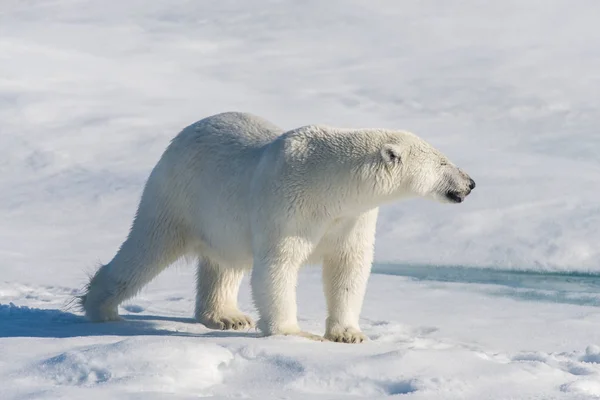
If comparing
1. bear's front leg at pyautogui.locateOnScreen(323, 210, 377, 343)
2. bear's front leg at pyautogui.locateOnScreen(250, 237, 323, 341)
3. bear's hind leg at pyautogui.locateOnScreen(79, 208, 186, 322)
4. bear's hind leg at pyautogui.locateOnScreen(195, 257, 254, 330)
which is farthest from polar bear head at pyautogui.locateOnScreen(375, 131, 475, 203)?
bear's hind leg at pyautogui.locateOnScreen(79, 208, 186, 322)

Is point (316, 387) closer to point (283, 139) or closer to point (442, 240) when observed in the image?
point (283, 139)

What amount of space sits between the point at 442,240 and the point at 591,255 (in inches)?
51.5

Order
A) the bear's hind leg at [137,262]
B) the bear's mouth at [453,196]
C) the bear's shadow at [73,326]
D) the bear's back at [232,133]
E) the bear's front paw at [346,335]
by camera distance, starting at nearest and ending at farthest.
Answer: the bear's mouth at [453,196] → the bear's front paw at [346,335] → the bear's shadow at [73,326] → the bear's back at [232,133] → the bear's hind leg at [137,262]

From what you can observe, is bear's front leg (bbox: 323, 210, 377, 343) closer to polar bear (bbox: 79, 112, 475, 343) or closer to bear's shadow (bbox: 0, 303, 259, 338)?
polar bear (bbox: 79, 112, 475, 343)

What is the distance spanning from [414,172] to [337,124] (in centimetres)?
842

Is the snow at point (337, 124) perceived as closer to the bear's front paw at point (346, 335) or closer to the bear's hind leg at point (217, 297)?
the bear's hind leg at point (217, 297)

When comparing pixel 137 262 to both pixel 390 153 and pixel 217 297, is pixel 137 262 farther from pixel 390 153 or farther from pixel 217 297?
pixel 390 153

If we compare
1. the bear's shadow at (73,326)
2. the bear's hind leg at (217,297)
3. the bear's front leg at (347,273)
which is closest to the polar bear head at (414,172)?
the bear's front leg at (347,273)

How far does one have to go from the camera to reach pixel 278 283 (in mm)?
4969

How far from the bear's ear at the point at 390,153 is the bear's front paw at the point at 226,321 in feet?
4.98

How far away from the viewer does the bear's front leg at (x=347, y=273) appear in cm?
519

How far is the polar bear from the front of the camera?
494 cm

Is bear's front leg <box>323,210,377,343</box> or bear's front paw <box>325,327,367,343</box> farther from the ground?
bear's front leg <box>323,210,377,343</box>

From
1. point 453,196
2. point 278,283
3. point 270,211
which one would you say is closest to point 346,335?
point 278,283
